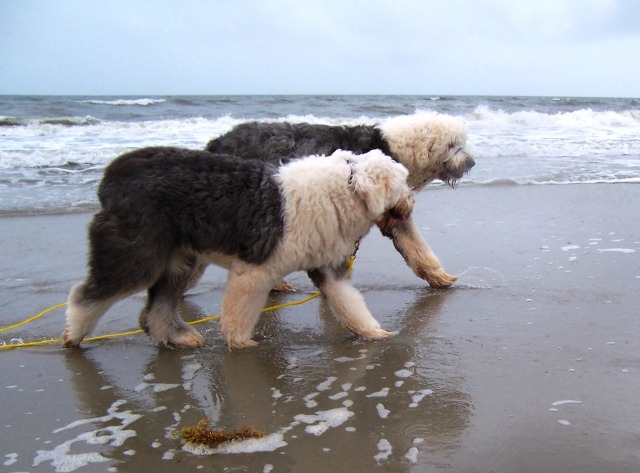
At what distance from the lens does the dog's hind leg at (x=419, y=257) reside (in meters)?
5.89

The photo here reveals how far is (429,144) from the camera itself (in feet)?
18.9

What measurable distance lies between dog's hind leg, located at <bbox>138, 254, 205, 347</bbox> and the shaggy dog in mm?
107

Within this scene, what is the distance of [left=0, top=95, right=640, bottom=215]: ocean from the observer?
11.0 metres

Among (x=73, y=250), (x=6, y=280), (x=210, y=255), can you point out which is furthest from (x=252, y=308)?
(x=73, y=250)

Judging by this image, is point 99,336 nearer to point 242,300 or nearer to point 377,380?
point 242,300

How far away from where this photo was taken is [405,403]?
353 centimetres

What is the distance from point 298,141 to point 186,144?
11.0 m

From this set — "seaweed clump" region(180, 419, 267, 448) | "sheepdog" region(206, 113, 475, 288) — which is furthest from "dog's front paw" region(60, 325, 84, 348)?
"seaweed clump" region(180, 419, 267, 448)

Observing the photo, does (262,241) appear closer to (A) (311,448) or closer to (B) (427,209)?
(A) (311,448)

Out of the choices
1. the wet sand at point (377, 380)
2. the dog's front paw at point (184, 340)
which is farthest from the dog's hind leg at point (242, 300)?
the dog's front paw at point (184, 340)

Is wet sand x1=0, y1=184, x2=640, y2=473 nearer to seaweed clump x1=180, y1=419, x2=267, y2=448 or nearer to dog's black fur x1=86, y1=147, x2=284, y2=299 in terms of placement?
seaweed clump x1=180, y1=419, x2=267, y2=448

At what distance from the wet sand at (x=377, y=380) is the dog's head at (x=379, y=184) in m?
0.94

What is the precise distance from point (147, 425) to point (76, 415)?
449 millimetres

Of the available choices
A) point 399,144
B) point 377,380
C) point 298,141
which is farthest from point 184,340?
point 399,144
